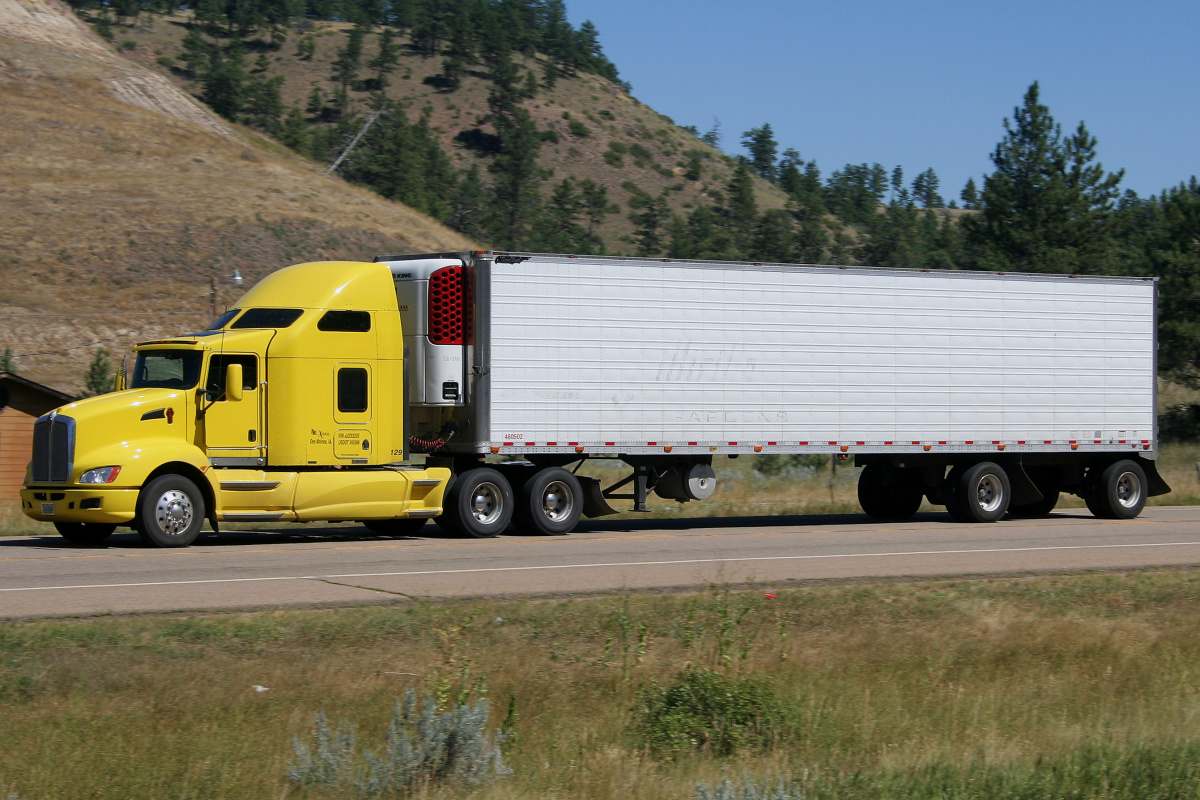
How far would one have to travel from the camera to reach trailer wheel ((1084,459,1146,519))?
23.7m

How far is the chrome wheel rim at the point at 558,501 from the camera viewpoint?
20.0 m

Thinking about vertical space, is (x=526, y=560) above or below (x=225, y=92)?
below

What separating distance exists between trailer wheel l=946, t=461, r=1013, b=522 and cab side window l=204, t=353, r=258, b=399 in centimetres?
1211

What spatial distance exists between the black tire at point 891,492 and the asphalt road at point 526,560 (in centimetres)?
163

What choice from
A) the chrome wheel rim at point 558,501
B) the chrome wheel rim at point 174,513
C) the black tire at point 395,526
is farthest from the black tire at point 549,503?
the chrome wheel rim at point 174,513

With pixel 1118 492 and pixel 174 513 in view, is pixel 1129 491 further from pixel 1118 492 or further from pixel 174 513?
pixel 174 513

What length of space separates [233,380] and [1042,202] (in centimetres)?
4616

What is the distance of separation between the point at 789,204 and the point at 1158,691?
395 feet

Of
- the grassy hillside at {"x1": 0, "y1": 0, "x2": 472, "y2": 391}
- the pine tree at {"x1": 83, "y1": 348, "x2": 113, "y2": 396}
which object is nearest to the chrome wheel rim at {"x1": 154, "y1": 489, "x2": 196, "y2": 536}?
the pine tree at {"x1": 83, "y1": 348, "x2": 113, "y2": 396}

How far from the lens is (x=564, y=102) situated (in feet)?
522

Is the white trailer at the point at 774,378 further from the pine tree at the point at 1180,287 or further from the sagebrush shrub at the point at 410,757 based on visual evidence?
the pine tree at the point at 1180,287

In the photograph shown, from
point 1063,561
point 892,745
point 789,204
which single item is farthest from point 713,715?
point 789,204

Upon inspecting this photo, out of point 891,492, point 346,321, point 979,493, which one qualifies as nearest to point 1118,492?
point 979,493

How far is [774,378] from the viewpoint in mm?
21000
